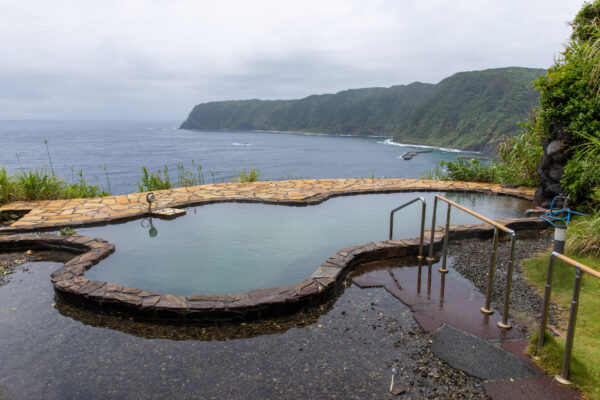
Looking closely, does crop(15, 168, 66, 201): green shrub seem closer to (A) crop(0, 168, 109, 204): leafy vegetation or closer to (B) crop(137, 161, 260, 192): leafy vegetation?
(A) crop(0, 168, 109, 204): leafy vegetation

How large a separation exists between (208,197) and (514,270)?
6219mm

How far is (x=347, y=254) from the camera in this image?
4.69 meters

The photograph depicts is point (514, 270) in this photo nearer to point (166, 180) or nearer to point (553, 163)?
point (553, 163)

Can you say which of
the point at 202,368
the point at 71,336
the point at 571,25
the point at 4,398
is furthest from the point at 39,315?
the point at 571,25

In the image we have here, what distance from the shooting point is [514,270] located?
14.7 ft

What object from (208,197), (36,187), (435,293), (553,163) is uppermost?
(553,163)

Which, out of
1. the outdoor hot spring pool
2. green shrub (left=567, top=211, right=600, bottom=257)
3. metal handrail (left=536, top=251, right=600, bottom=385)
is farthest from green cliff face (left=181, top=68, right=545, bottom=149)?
metal handrail (left=536, top=251, right=600, bottom=385)

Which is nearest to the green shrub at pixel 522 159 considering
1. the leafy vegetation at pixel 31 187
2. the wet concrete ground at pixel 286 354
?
the wet concrete ground at pixel 286 354

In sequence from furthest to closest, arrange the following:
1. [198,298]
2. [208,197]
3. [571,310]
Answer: [208,197] < [198,298] < [571,310]

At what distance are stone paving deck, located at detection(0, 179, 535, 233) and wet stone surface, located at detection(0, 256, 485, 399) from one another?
3.03 m

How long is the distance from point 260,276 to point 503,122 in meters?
60.3

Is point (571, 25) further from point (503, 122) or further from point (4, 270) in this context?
point (503, 122)

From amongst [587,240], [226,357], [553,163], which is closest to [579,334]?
[587,240]

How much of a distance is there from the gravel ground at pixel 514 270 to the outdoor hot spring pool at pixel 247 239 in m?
0.94
